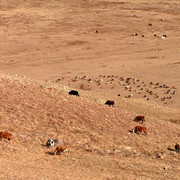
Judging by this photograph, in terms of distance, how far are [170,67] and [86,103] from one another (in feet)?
61.6

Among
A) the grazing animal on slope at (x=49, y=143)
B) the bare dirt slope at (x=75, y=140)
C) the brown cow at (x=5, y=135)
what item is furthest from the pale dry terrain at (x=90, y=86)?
the brown cow at (x=5, y=135)

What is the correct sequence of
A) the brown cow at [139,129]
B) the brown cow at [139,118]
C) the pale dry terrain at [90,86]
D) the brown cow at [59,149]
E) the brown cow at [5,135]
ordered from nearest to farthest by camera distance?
the pale dry terrain at [90,86]
the brown cow at [59,149]
the brown cow at [5,135]
the brown cow at [139,129]
the brown cow at [139,118]

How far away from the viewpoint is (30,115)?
1421cm

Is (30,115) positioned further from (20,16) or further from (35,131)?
(20,16)

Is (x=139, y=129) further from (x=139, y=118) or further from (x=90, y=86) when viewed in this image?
(x=90, y=86)


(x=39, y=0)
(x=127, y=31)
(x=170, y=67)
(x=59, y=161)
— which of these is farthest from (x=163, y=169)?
(x=39, y=0)

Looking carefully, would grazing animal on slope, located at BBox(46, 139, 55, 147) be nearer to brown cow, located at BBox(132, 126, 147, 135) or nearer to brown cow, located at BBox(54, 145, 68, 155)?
brown cow, located at BBox(54, 145, 68, 155)

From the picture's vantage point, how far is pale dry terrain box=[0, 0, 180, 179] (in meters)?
11.7

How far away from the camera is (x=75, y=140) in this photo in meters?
13.3

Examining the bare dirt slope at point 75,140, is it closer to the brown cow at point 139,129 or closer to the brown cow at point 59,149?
the brown cow at point 59,149

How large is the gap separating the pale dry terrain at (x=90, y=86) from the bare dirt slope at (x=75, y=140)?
37 millimetres

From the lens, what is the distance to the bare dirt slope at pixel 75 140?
1080 cm

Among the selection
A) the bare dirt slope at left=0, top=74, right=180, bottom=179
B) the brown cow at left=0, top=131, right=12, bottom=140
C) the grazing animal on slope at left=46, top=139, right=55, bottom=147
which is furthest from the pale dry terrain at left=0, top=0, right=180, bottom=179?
the brown cow at left=0, top=131, right=12, bottom=140

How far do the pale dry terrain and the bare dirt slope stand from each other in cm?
4
